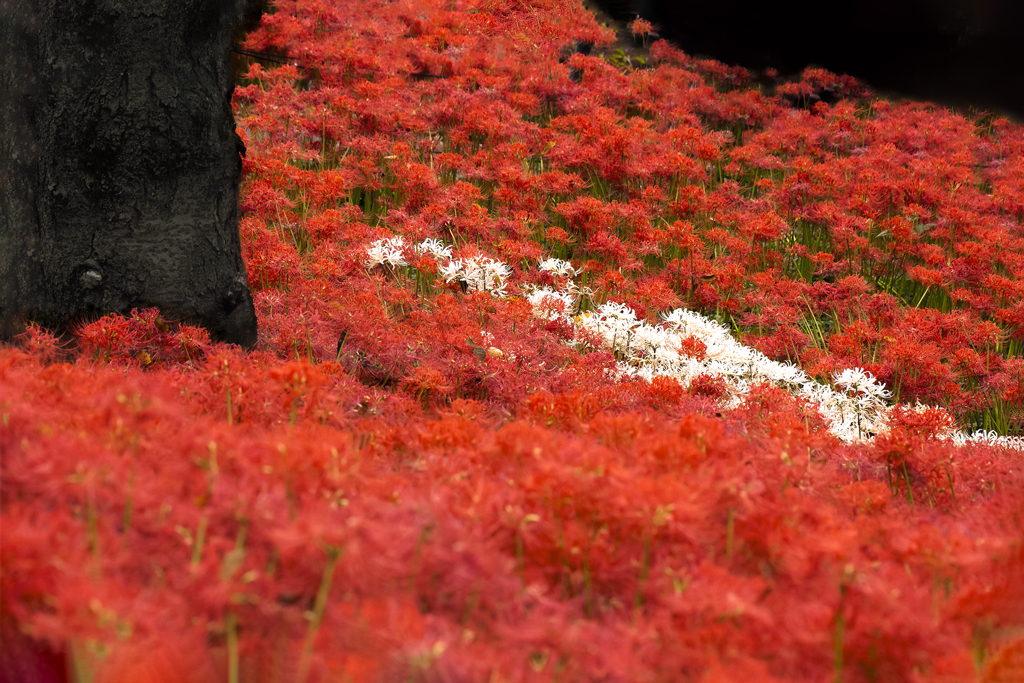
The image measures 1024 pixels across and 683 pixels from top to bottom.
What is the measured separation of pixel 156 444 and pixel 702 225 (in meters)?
3.59

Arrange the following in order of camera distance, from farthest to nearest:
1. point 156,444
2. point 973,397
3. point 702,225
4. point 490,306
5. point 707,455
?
point 702,225
point 973,397
point 490,306
point 707,455
point 156,444

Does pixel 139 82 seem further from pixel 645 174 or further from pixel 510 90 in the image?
pixel 510 90

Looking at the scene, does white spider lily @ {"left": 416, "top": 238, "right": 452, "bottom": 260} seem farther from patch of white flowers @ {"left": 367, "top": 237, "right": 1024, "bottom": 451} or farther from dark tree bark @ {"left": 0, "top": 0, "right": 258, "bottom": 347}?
dark tree bark @ {"left": 0, "top": 0, "right": 258, "bottom": 347}

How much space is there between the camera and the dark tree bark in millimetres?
1757

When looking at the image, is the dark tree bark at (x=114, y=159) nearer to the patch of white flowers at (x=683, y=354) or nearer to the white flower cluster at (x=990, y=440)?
the patch of white flowers at (x=683, y=354)

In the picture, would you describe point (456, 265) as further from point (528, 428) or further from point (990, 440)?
point (990, 440)

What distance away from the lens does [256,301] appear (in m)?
2.31

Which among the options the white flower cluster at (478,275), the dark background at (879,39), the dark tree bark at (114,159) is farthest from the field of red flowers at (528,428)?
the dark background at (879,39)

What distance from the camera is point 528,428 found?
114 cm

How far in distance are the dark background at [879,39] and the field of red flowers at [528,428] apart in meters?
0.58

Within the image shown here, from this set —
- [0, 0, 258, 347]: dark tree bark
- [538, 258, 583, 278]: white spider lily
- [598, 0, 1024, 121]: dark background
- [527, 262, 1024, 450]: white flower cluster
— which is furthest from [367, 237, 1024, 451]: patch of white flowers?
[598, 0, 1024, 121]: dark background

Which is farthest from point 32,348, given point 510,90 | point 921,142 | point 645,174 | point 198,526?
point 921,142

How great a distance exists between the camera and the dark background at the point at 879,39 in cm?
323

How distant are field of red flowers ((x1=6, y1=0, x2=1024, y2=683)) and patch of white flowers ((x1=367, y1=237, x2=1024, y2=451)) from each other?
2 cm
